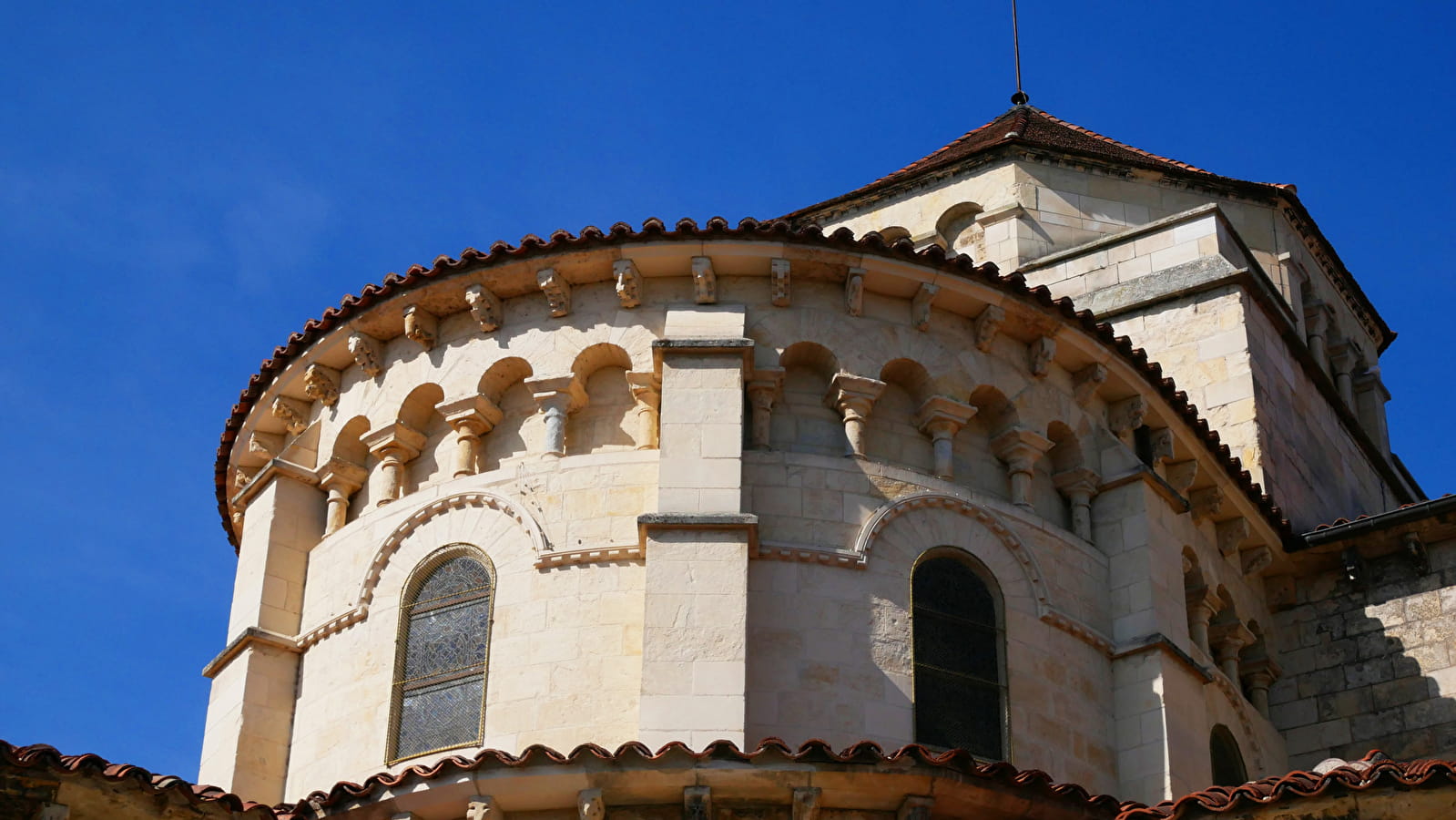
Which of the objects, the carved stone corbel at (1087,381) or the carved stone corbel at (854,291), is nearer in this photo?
the carved stone corbel at (854,291)

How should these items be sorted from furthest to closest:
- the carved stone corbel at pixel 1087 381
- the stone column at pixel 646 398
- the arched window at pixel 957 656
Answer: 1. the carved stone corbel at pixel 1087 381
2. the stone column at pixel 646 398
3. the arched window at pixel 957 656

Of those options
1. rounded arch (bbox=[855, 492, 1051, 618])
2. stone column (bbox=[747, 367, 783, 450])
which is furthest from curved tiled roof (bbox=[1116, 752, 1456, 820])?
stone column (bbox=[747, 367, 783, 450])

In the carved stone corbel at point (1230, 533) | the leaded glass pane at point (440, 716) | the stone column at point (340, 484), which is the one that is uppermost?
the carved stone corbel at point (1230, 533)

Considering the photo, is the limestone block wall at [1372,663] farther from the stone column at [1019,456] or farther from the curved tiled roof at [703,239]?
the stone column at [1019,456]

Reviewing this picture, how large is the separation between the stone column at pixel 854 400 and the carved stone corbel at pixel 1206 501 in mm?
4142

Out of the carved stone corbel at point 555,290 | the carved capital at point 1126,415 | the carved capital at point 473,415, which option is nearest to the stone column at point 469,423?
the carved capital at point 473,415

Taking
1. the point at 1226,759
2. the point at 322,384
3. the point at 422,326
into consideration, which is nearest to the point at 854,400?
the point at 422,326

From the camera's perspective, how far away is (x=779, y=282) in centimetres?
1777

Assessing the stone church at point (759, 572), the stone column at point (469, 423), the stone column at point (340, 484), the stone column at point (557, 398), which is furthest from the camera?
the stone column at point (340, 484)

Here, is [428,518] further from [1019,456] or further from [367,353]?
[1019,456]

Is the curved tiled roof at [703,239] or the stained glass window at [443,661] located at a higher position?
the curved tiled roof at [703,239]

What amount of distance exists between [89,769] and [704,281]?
643 cm

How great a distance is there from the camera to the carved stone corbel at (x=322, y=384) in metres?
18.9

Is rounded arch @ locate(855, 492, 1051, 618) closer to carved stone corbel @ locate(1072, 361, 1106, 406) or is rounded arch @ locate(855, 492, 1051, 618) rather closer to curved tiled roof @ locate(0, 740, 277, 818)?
carved stone corbel @ locate(1072, 361, 1106, 406)
